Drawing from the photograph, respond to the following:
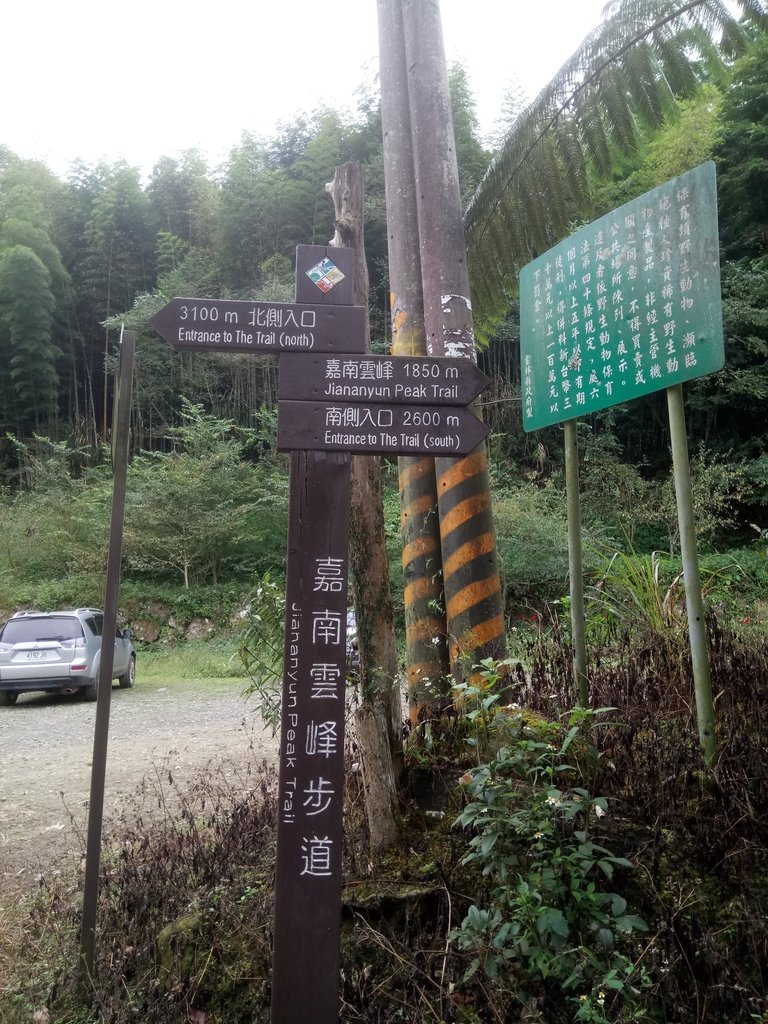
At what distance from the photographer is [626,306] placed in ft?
10.2

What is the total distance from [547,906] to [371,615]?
1281mm

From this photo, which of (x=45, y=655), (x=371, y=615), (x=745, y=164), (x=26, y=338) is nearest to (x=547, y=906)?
(x=371, y=615)

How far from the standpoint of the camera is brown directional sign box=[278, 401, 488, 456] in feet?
7.95

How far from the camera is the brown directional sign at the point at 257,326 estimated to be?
247 cm

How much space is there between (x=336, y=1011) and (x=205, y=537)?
51.3ft

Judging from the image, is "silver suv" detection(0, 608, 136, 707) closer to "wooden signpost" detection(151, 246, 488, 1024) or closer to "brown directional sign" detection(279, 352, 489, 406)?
"wooden signpost" detection(151, 246, 488, 1024)

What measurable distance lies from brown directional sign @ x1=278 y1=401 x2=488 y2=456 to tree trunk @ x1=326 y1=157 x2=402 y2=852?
652mm

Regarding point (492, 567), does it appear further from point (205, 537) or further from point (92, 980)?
point (205, 537)

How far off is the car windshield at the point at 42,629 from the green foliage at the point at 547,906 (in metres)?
8.18

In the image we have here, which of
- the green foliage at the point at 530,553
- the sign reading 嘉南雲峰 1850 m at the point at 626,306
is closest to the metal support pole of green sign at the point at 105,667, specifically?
the sign reading 嘉南雲峰 1850 m at the point at 626,306

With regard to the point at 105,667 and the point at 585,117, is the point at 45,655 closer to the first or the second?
the point at 105,667

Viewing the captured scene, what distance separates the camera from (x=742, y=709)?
3.36 meters

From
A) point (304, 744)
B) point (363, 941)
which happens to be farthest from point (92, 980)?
point (304, 744)

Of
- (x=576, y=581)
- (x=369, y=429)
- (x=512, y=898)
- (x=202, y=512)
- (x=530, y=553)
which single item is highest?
(x=202, y=512)
